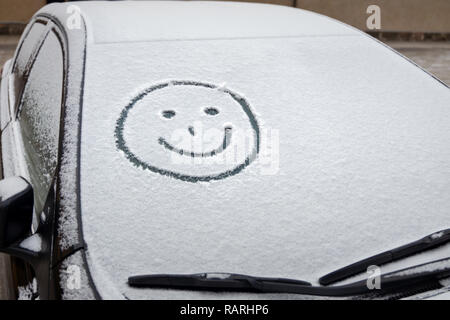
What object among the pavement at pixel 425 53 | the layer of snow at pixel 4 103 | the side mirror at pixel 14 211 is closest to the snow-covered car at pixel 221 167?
the side mirror at pixel 14 211

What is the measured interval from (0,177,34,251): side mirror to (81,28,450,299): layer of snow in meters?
0.14

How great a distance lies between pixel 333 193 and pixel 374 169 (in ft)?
0.56

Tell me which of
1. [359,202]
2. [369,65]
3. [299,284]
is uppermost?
[369,65]

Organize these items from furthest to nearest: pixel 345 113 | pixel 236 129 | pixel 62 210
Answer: pixel 345 113 < pixel 236 129 < pixel 62 210

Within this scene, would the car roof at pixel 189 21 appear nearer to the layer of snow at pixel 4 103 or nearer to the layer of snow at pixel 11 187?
the layer of snow at pixel 4 103

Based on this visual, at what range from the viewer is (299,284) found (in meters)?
1.11

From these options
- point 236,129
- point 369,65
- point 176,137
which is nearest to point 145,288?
point 176,137

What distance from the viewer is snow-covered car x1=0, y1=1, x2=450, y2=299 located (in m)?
1.13

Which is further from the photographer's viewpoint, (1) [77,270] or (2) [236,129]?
(2) [236,129]

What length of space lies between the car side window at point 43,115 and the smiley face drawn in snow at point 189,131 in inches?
8.5

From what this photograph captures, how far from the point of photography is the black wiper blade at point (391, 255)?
1.13 meters

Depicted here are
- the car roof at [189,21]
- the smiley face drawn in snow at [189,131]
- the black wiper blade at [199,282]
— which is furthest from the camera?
the car roof at [189,21]

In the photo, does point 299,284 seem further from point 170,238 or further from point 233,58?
point 233,58

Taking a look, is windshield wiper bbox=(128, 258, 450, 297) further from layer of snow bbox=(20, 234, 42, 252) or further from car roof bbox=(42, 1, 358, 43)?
car roof bbox=(42, 1, 358, 43)
